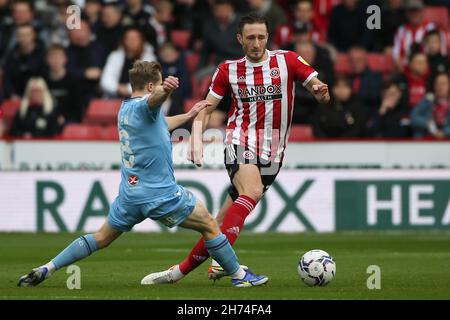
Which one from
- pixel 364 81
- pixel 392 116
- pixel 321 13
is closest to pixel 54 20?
pixel 321 13

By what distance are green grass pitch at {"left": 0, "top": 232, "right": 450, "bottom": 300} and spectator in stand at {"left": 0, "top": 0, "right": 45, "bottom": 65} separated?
422 cm

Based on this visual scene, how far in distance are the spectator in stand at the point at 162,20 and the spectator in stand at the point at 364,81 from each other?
3.11 metres

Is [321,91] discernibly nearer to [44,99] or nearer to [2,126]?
[44,99]

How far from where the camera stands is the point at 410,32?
19016 millimetres

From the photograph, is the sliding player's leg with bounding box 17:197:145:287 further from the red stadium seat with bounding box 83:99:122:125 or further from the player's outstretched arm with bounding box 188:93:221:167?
the red stadium seat with bounding box 83:99:122:125

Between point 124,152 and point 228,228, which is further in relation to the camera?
point 228,228

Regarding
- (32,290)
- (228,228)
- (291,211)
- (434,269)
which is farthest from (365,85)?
(32,290)

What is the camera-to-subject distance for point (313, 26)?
64.5 ft

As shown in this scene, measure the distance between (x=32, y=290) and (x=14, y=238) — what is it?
22.2 ft

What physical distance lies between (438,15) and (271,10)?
3.03 m

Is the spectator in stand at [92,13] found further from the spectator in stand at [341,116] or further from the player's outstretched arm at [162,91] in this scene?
the player's outstretched arm at [162,91]

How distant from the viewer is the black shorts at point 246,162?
1006 cm

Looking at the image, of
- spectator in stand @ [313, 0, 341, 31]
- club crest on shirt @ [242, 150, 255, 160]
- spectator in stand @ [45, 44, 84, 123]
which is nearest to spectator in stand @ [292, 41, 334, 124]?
spectator in stand @ [313, 0, 341, 31]
